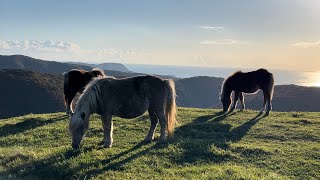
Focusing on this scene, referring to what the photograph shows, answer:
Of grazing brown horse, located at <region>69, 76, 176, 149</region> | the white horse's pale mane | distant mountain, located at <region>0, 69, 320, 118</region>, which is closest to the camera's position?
the white horse's pale mane

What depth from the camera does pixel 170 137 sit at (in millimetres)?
13945

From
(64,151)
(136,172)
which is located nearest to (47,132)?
(64,151)

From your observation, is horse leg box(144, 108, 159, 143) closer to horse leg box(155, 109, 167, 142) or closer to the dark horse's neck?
horse leg box(155, 109, 167, 142)

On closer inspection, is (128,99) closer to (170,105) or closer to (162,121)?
(162,121)

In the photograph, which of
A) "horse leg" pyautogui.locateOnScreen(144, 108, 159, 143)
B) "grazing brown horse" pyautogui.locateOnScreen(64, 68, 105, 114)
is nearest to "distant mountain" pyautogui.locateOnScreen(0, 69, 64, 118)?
"grazing brown horse" pyautogui.locateOnScreen(64, 68, 105, 114)

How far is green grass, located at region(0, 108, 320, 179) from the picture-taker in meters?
10.1

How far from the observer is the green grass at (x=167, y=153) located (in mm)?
10141

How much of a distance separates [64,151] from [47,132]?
16.5ft

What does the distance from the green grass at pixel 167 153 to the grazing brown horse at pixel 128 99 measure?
1056 millimetres

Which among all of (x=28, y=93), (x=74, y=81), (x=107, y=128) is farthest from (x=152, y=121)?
(x=28, y=93)

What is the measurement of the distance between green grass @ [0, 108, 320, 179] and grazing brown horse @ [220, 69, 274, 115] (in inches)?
203

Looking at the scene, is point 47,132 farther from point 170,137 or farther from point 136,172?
point 136,172

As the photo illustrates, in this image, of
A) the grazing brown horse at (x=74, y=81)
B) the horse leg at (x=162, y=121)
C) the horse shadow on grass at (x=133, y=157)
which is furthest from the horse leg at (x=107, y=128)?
the grazing brown horse at (x=74, y=81)

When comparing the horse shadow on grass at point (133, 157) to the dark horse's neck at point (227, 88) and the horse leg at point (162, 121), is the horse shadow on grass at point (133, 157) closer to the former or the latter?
the horse leg at point (162, 121)
